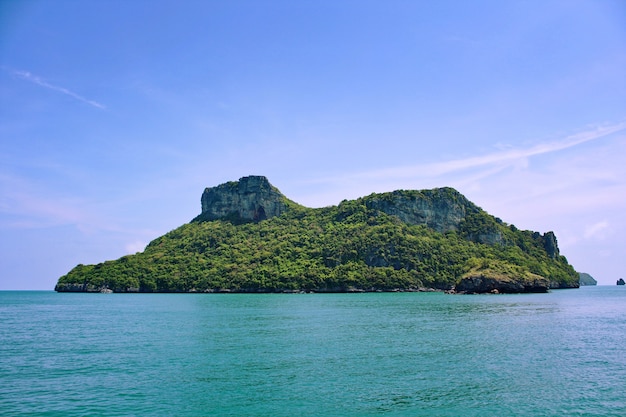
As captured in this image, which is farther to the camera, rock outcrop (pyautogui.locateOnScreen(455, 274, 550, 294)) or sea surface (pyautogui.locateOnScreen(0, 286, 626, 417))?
rock outcrop (pyautogui.locateOnScreen(455, 274, 550, 294))

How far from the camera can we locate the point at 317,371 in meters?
32.7

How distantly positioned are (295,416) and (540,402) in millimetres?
14025

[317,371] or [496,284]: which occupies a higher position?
[496,284]

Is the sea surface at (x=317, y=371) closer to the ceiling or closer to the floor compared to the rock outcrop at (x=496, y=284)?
closer to the floor

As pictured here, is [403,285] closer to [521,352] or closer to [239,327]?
[239,327]

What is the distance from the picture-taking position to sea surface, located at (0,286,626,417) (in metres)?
25.0

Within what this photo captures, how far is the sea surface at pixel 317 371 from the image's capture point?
82.2 ft

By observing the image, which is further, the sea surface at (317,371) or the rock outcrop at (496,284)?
the rock outcrop at (496,284)

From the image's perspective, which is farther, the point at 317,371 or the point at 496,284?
the point at 496,284

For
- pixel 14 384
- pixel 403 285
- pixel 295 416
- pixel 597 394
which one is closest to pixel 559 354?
pixel 597 394

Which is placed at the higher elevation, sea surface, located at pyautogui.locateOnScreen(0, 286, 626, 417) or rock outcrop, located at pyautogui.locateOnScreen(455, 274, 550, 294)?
rock outcrop, located at pyautogui.locateOnScreen(455, 274, 550, 294)

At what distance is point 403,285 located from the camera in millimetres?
190000

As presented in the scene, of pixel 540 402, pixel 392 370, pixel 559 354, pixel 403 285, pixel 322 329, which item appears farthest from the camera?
pixel 403 285

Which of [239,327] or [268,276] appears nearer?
[239,327]
